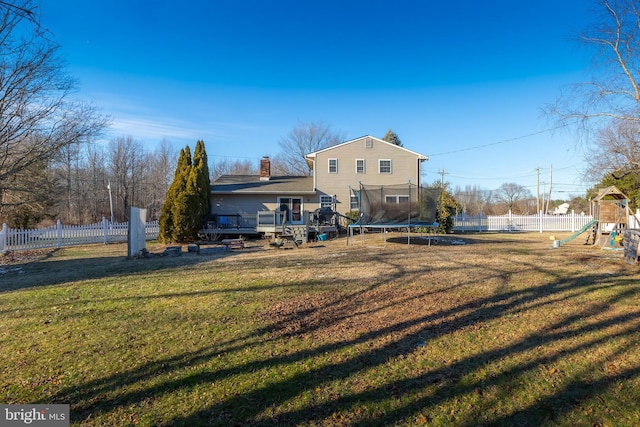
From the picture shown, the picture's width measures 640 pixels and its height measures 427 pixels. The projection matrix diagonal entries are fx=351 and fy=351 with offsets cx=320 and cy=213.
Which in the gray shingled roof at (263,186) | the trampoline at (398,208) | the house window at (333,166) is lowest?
the trampoline at (398,208)

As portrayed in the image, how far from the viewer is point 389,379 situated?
300cm

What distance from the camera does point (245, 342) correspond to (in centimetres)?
383

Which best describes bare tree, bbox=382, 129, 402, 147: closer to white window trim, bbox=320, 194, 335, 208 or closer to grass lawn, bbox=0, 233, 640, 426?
white window trim, bbox=320, 194, 335, 208

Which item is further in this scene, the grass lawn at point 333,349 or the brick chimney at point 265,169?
the brick chimney at point 265,169

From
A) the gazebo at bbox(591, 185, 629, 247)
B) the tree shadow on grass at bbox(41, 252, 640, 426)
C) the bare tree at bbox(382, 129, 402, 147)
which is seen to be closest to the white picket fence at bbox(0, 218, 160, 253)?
the tree shadow on grass at bbox(41, 252, 640, 426)

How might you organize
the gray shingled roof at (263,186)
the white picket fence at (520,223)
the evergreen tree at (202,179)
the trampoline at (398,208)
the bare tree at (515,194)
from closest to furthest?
the trampoline at (398,208) → the evergreen tree at (202,179) → the gray shingled roof at (263,186) → the white picket fence at (520,223) → the bare tree at (515,194)

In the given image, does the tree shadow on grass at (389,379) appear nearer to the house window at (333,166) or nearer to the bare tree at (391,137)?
the house window at (333,166)

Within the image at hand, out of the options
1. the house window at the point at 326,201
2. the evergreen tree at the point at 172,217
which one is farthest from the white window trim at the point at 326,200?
the evergreen tree at the point at 172,217

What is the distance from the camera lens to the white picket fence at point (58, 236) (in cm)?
1354

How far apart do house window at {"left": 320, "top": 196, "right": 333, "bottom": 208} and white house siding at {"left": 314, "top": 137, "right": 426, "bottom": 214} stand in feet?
1.68

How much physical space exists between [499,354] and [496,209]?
61074 millimetres

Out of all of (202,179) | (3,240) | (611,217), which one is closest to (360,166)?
(202,179)

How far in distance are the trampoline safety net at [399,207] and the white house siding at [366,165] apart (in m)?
8.20

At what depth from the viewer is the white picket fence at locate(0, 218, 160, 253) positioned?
44.4 ft
